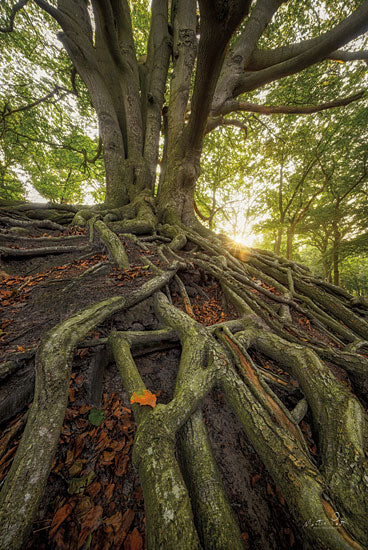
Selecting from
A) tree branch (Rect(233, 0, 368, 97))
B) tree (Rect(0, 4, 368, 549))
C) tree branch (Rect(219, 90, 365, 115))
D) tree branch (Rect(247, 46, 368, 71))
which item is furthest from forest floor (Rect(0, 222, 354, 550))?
tree branch (Rect(247, 46, 368, 71))

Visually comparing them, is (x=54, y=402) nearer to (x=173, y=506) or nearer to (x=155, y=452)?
(x=155, y=452)

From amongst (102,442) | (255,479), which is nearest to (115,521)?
(102,442)

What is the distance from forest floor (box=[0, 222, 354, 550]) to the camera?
1.03 m

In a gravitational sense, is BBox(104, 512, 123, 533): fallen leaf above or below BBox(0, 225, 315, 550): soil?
below

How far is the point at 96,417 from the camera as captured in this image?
143cm

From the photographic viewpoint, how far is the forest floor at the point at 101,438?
103 cm

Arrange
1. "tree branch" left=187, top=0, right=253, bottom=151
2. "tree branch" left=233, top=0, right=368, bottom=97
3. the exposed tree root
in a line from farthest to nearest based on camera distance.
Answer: "tree branch" left=233, top=0, right=368, bottom=97 → "tree branch" left=187, top=0, right=253, bottom=151 → the exposed tree root

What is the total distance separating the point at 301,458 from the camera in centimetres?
105

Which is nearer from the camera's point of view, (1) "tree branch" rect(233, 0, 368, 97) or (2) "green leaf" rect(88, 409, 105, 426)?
(2) "green leaf" rect(88, 409, 105, 426)

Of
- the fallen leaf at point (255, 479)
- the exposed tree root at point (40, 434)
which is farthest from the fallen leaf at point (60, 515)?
the fallen leaf at point (255, 479)

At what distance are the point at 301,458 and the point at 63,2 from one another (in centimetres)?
941
